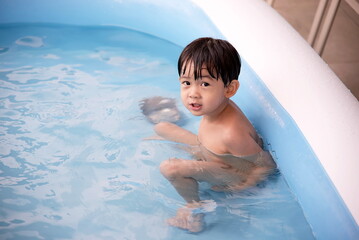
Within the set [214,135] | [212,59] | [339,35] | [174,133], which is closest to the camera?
[212,59]

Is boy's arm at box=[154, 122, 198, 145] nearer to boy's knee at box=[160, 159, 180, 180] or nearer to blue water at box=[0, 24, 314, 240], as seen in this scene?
blue water at box=[0, 24, 314, 240]

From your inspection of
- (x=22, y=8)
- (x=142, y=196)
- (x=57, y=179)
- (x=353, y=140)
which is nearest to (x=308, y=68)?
(x=353, y=140)

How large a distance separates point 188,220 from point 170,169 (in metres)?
0.16

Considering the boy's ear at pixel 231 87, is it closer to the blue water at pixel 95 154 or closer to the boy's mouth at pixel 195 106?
the boy's mouth at pixel 195 106

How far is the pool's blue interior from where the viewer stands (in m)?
1.26

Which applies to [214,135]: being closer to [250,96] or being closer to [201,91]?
[201,91]

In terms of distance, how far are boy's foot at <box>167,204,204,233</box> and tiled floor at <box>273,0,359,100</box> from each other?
1.23m

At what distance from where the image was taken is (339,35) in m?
2.55

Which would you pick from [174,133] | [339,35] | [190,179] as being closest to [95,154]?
[174,133]

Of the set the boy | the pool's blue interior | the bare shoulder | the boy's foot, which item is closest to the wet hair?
the boy

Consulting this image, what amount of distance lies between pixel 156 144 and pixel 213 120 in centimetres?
28

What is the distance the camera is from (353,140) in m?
→ 1.21

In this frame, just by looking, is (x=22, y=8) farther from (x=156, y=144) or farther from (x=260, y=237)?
(x=260, y=237)

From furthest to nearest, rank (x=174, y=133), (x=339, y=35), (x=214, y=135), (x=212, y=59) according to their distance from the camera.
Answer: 1. (x=339, y=35)
2. (x=174, y=133)
3. (x=214, y=135)
4. (x=212, y=59)
